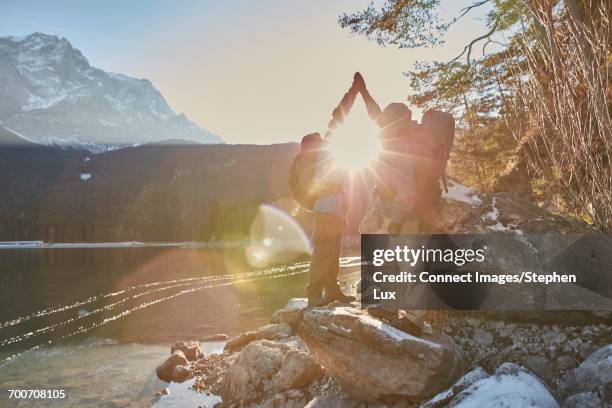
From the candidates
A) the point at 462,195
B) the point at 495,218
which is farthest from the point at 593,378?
the point at 462,195

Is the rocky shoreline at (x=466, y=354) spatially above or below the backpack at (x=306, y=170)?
below

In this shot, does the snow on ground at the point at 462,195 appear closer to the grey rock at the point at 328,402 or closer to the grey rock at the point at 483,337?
the grey rock at the point at 483,337

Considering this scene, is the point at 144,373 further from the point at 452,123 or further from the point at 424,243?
the point at 452,123

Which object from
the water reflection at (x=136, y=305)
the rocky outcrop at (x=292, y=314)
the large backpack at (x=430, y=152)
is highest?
the large backpack at (x=430, y=152)

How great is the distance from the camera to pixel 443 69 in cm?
1573

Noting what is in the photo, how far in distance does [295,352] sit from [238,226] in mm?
162121

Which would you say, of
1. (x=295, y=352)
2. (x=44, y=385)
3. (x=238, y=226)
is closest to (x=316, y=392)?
(x=295, y=352)

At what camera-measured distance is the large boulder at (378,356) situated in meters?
4.96

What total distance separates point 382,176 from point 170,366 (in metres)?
9.76

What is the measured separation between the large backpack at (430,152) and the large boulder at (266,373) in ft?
12.7

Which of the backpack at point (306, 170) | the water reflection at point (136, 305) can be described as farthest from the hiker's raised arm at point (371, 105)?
the water reflection at point (136, 305)

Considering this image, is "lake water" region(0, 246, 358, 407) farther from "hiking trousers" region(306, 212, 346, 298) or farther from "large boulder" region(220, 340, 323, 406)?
"hiking trousers" region(306, 212, 346, 298)

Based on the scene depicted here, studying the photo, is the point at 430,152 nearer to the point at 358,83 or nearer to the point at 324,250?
the point at 358,83

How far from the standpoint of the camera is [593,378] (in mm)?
4172
